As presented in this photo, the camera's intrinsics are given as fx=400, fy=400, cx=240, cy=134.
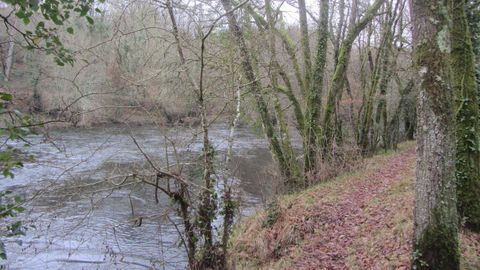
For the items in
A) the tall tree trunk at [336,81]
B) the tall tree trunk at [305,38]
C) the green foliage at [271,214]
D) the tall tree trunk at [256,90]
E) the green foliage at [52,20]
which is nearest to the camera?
the green foliage at [52,20]

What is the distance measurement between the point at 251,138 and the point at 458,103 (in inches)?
769

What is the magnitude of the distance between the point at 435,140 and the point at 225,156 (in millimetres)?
4041

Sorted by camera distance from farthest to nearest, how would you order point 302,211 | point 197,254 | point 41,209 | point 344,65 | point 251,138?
point 251,138
point 344,65
point 41,209
point 302,211
point 197,254

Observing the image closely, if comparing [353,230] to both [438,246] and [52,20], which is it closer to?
[438,246]

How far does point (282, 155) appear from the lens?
11445mm

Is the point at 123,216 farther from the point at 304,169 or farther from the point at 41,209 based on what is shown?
the point at 304,169

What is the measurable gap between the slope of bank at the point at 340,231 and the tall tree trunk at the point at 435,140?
789 millimetres

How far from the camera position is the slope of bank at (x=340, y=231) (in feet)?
18.2

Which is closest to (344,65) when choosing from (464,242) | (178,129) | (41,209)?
(178,129)

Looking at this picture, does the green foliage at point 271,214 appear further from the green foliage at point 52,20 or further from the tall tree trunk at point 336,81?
the green foliage at point 52,20

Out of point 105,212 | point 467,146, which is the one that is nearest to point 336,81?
point 467,146

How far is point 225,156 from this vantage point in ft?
23.8

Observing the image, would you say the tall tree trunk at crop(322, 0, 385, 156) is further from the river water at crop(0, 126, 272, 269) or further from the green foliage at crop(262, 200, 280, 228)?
the green foliage at crop(262, 200, 280, 228)

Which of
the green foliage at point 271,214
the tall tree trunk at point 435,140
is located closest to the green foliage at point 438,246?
the tall tree trunk at point 435,140
